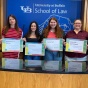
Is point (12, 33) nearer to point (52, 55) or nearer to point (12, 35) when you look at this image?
point (12, 35)

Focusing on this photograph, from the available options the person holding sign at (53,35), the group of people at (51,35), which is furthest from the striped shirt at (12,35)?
the person holding sign at (53,35)

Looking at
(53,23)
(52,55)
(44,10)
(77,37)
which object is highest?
(44,10)

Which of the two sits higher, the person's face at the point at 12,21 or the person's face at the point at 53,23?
the person's face at the point at 12,21

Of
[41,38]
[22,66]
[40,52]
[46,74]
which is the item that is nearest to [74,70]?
[46,74]

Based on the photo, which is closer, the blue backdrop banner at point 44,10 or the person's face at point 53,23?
the person's face at point 53,23

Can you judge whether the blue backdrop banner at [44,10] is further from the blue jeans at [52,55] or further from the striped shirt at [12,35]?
the blue jeans at [52,55]

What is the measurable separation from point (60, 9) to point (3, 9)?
1.14m

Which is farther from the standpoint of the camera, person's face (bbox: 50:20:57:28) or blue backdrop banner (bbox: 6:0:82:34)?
blue backdrop banner (bbox: 6:0:82:34)

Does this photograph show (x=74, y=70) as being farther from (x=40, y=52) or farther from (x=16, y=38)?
(x=16, y=38)

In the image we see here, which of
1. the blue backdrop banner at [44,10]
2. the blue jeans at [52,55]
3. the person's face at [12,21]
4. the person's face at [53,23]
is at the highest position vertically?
the blue backdrop banner at [44,10]

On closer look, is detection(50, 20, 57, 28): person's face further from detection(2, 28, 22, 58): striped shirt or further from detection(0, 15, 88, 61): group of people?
detection(2, 28, 22, 58): striped shirt

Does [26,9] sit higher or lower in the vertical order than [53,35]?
higher

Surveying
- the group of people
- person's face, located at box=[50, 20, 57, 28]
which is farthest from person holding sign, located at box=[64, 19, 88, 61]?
person's face, located at box=[50, 20, 57, 28]

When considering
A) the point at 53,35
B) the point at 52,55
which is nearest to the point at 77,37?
the point at 53,35
